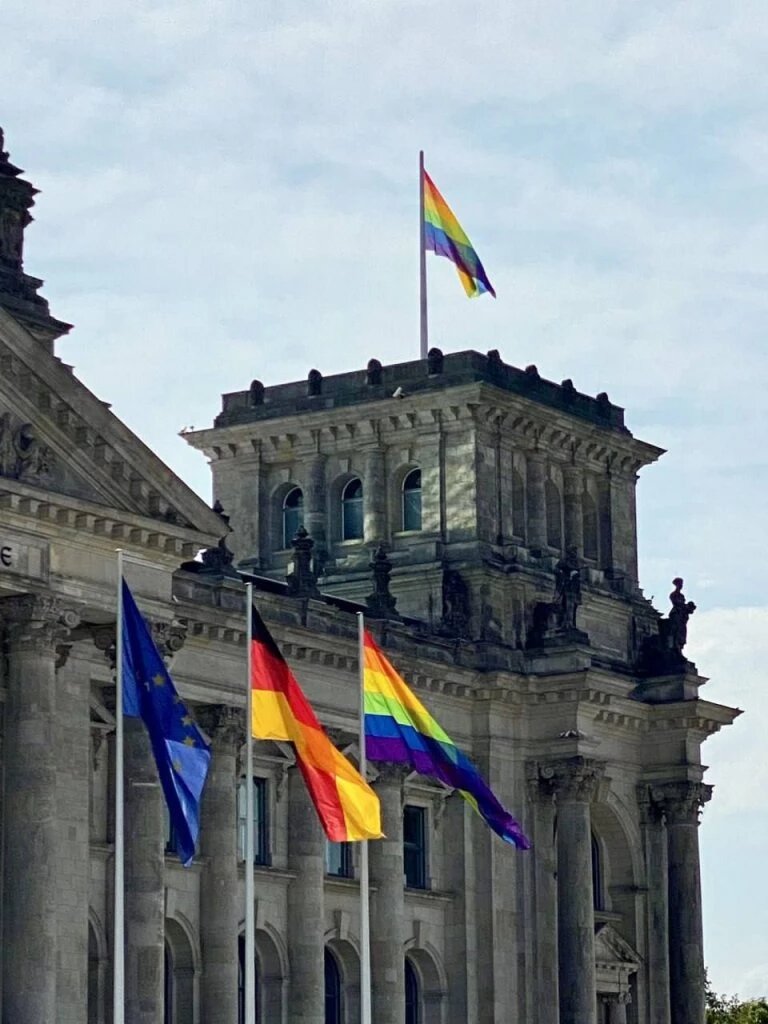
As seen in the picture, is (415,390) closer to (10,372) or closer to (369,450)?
(369,450)

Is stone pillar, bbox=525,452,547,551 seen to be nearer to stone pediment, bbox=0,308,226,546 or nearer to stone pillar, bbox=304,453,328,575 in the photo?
stone pillar, bbox=304,453,328,575

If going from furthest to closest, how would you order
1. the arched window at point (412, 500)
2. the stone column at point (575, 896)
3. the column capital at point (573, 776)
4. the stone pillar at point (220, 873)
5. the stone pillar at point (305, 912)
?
the arched window at point (412, 500) < the column capital at point (573, 776) < the stone column at point (575, 896) < the stone pillar at point (305, 912) < the stone pillar at point (220, 873)

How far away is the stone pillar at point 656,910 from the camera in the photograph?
259 ft

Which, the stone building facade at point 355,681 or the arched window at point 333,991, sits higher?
the stone building facade at point 355,681

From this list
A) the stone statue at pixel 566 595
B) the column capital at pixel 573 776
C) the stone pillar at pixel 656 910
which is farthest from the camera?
the stone pillar at pixel 656 910

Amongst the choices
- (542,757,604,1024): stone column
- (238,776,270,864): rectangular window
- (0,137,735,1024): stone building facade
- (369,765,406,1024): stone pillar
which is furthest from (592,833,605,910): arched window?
(238,776,270,864): rectangular window

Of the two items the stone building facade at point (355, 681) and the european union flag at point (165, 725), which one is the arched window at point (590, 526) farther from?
the european union flag at point (165, 725)

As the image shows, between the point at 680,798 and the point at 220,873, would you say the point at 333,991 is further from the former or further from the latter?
the point at 680,798

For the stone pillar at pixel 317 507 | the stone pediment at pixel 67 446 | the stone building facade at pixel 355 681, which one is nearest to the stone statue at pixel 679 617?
the stone building facade at pixel 355 681

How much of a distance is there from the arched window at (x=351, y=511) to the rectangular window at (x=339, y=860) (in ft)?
35.7

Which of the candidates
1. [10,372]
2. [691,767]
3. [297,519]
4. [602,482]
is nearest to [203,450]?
[297,519]

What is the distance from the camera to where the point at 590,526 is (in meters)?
81.8

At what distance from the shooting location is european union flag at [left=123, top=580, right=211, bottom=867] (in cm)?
4944

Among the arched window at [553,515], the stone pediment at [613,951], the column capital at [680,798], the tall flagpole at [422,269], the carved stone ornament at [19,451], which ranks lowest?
the stone pediment at [613,951]
